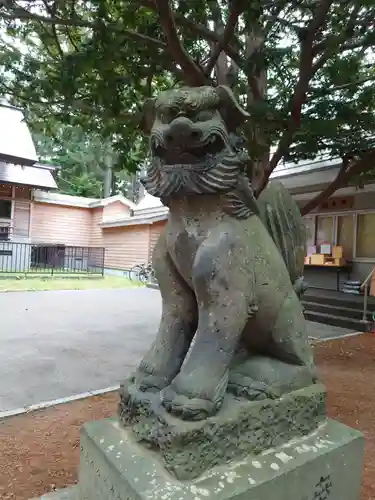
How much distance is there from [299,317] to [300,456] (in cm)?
48

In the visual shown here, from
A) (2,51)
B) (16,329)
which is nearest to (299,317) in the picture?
(2,51)

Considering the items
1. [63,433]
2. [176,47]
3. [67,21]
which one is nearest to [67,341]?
[63,433]

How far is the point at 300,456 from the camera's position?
1.38 meters

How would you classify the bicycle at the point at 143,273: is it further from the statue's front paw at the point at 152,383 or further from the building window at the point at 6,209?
the statue's front paw at the point at 152,383

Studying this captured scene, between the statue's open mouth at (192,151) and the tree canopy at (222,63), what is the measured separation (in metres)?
2.01

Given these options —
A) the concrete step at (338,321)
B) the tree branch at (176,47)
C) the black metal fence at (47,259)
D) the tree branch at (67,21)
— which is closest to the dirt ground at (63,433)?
the concrete step at (338,321)

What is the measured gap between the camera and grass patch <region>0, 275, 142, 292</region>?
10.8 meters

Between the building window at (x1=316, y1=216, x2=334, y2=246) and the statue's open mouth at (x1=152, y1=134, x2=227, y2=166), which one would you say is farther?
the building window at (x1=316, y1=216, x2=334, y2=246)

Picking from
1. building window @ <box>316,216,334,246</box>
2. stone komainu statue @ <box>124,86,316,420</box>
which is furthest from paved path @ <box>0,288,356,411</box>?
building window @ <box>316,216,334,246</box>

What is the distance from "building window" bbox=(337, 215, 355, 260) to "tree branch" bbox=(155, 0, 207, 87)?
5.95 metres

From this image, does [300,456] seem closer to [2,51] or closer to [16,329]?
[2,51]

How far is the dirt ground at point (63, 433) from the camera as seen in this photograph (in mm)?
2150

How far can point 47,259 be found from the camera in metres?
16.2

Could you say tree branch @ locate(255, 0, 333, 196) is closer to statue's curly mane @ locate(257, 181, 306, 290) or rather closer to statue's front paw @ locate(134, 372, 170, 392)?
statue's curly mane @ locate(257, 181, 306, 290)
